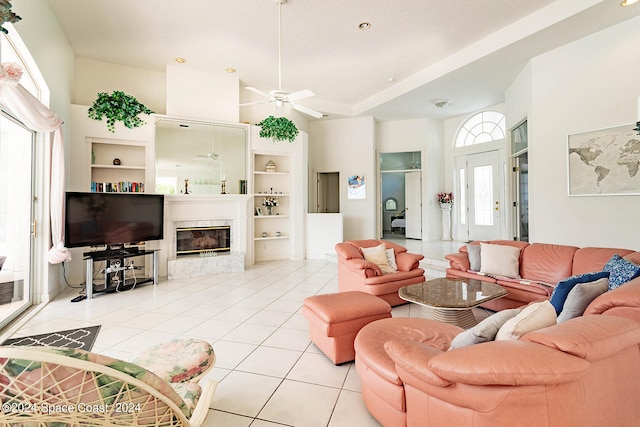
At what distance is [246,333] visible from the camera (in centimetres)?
299

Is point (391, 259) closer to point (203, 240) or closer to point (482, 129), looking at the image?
point (203, 240)

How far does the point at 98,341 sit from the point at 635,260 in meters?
A: 4.97

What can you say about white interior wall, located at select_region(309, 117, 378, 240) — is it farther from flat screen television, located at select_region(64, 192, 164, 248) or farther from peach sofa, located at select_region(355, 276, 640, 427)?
peach sofa, located at select_region(355, 276, 640, 427)

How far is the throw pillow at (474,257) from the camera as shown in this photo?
3.91 m

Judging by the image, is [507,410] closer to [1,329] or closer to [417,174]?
[1,329]

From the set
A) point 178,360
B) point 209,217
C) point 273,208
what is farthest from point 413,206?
point 178,360

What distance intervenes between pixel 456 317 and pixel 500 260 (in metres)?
1.20

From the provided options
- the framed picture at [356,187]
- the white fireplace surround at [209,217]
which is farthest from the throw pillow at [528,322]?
the framed picture at [356,187]

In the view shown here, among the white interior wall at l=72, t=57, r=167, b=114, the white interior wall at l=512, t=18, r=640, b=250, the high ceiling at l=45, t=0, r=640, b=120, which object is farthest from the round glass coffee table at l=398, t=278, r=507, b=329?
the white interior wall at l=72, t=57, r=167, b=114

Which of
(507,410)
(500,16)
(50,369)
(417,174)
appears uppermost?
(500,16)

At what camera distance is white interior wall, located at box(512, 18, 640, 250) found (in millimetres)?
3816

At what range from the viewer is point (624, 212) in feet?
12.7

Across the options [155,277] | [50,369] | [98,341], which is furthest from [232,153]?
[50,369]

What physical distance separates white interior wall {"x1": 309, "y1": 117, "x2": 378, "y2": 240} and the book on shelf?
4.41 m
